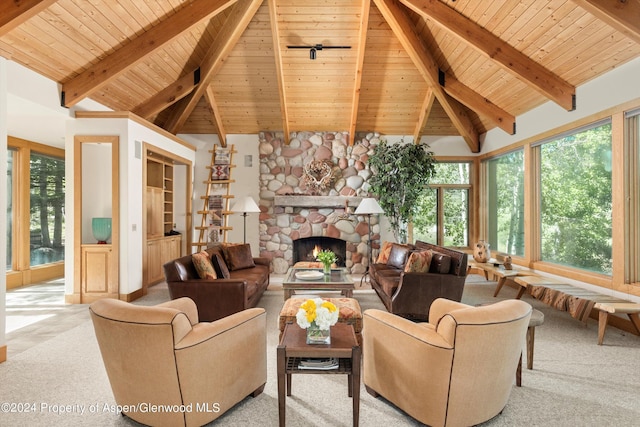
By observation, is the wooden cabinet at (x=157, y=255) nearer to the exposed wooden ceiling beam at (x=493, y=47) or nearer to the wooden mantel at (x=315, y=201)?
the wooden mantel at (x=315, y=201)

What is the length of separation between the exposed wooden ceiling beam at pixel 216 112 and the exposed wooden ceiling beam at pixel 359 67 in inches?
102

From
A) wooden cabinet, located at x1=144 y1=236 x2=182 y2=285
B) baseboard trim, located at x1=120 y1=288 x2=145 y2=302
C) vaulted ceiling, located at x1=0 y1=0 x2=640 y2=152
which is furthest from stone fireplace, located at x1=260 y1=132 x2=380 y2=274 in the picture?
baseboard trim, located at x1=120 y1=288 x2=145 y2=302

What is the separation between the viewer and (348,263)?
7375 mm

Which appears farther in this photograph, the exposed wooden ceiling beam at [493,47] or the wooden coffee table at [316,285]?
the exposed wooden ceiling beam at [493,47]

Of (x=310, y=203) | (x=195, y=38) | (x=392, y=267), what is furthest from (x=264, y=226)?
(x=195, y=38)

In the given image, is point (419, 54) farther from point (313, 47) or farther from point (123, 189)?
point (123, 189)

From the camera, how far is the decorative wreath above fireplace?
7.27 metres

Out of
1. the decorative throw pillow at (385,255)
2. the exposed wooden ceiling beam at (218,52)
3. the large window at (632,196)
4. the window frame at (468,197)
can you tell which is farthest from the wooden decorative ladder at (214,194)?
the large window at (632,196)

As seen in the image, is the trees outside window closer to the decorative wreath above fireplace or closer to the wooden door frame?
the decorative wreath above fireplace

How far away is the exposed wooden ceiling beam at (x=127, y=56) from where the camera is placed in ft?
14.8

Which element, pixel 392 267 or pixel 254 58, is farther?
pixel 254 58

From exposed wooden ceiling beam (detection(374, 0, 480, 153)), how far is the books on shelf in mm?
4612

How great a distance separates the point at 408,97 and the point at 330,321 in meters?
5.60

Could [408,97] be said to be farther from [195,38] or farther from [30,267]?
[30,267]
